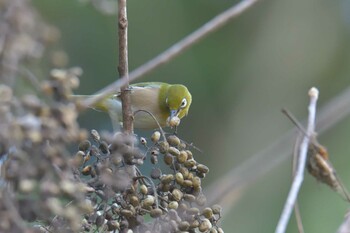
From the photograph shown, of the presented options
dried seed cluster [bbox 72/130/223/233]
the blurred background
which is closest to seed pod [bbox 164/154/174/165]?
dried seed cluster [bbox 72/130/223/233]

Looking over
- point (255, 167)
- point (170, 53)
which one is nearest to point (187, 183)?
point (255, 167)

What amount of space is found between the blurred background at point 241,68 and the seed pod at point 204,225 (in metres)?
5.87

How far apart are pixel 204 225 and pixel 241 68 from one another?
7.48 meters

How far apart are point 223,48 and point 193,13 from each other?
71 cm

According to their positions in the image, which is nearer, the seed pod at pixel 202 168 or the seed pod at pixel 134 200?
the seed pod at pixel 134 200

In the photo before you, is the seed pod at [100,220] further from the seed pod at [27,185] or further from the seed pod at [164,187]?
the seed pod at [27,185]

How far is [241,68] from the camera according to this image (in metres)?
9.15

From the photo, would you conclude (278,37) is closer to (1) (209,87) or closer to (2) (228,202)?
(1) (209,87)

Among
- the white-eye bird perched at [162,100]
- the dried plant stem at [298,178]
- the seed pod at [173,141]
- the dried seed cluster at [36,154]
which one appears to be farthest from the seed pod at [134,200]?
the white-eye bird perched at [162,100]

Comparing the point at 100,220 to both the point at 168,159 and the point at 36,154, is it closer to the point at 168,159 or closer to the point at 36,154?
the point at 168,159

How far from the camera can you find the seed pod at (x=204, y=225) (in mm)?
1722

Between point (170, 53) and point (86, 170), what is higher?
point (170, 53)

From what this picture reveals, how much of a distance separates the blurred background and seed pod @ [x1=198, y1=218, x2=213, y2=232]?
5871mm

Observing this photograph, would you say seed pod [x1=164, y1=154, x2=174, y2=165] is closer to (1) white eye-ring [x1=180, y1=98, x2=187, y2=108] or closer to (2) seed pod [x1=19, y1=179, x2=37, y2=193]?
(2) seed pod [x1=19, y1=179, x2=37, y2=193]
